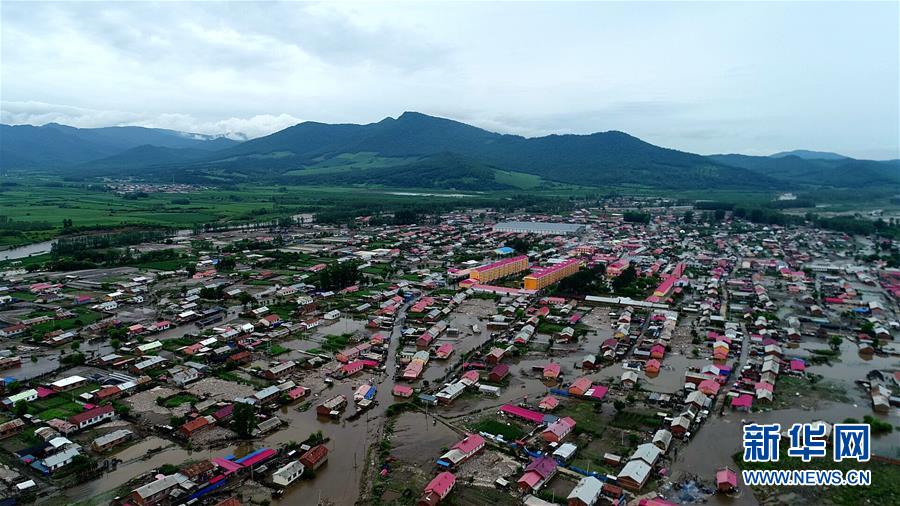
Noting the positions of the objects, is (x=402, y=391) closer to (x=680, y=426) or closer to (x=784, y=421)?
(x=680, y=426)

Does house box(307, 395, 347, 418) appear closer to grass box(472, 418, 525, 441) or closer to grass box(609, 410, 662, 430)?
grass box(472, 418, 525, 441)

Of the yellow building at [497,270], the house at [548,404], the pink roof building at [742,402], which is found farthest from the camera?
the yellow building at [497,270]

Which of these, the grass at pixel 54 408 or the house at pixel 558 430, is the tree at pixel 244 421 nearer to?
the grass at pixel 54 408

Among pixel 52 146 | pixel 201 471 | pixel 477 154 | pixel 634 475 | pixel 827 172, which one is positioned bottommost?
pixel 201 471

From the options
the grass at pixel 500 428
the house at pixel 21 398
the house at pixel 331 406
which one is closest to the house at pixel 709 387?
the grass at pixel 500 428

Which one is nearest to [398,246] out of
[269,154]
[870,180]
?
[870,180]

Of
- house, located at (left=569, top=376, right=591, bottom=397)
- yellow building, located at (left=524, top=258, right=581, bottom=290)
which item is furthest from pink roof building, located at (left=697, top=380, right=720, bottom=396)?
yellow building, located at (left=524, top=258, right=581, bottom=290)

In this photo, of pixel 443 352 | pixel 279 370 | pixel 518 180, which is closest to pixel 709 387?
pixel 443 352
